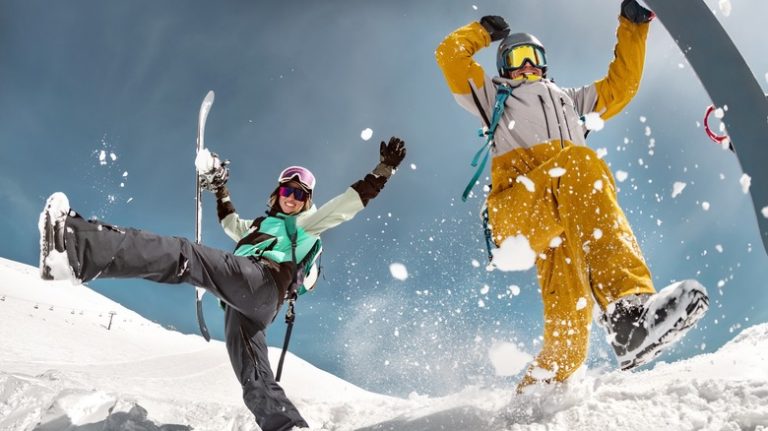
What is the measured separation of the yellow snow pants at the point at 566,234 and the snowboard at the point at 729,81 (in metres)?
0.72

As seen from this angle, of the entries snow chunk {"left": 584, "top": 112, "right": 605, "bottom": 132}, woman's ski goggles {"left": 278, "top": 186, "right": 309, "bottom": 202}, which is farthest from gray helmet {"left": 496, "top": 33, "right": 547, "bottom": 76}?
woman's ski goggles {"left": 278, "top": 186, "right": 309, "bottom": 202}

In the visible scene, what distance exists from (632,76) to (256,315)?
3.30 m

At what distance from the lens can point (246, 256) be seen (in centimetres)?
329

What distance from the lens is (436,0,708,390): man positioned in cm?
234

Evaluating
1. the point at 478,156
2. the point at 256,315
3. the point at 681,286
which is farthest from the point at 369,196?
the point at 681,286

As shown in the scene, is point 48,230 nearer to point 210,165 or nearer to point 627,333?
point 627,333

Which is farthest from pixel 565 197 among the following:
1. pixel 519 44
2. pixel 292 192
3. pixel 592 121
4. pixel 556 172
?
pixel 292 192

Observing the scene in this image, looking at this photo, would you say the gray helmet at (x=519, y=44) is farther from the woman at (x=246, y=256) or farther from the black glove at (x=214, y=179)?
the black glove at (x=214, y=179)

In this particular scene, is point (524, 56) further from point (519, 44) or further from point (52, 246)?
point (52, 246)

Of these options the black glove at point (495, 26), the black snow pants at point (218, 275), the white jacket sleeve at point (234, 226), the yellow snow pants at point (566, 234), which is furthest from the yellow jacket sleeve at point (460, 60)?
the white jacket sleeve at point (234, 226)

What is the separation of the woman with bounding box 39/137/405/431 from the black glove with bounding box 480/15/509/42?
45.7 inches

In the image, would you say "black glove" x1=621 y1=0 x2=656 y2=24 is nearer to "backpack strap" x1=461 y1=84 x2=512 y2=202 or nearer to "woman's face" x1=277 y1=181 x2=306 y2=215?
"backpack strap" x1=461 y1=84 x2=512 y2=202

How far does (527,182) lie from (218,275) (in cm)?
195

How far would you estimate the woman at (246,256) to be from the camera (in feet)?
7.04
